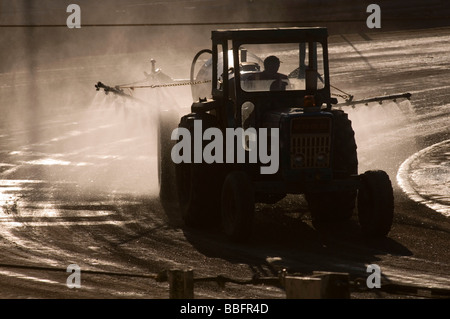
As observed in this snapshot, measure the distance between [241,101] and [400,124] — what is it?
11709mm

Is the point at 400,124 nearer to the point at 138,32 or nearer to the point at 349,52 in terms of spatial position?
the point at 349,52

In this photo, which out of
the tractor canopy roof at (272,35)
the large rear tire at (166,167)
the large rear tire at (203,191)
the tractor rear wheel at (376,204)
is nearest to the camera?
the tractor rear wheel at (376,204)

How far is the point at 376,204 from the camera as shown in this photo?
1334 cm

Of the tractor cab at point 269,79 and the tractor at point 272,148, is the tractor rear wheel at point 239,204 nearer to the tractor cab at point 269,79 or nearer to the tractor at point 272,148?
the tractor at point 272,148

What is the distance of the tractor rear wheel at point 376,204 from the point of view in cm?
1333

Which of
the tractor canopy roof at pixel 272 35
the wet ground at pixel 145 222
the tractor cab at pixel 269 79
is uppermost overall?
the tractor canopy roof at pixel 272 35

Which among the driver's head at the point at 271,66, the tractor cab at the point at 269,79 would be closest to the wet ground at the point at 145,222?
the tractor cab at the point at 269,79

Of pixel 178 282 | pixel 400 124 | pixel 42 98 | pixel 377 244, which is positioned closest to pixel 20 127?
pixel 42 98

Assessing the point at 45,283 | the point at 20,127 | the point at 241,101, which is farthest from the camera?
the point at 20,127

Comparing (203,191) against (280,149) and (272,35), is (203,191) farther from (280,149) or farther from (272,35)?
(272,35)

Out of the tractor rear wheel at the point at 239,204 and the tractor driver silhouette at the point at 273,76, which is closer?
the tractor rear wheel at the point at 239,204

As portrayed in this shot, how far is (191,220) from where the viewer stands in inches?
568

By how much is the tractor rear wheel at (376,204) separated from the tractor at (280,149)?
1 cm

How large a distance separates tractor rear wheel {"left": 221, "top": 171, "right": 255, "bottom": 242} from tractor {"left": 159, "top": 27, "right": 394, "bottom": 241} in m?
0.01
